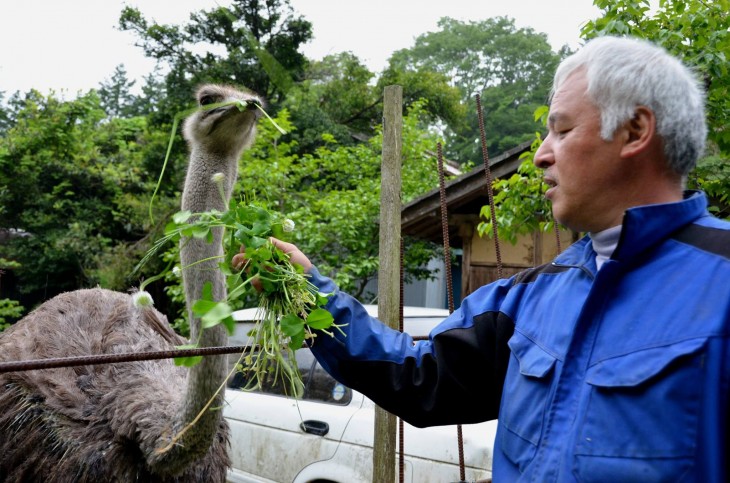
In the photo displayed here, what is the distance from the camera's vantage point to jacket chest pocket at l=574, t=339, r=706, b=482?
51.4 inches

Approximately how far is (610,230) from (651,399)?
1.36 ft

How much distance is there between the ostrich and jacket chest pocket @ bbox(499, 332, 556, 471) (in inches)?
56.5

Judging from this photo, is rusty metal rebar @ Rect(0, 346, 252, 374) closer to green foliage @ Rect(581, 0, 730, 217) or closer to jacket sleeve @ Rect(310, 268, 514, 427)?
jacket sleeve @ Rect(310, 268, 514, 427)

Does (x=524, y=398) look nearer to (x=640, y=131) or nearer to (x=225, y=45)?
(x=640, y=131)

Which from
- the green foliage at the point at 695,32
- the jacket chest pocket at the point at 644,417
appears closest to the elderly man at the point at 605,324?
the jacket chest pocket at the point at 644,417

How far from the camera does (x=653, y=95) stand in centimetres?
155

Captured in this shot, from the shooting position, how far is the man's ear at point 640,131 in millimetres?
1543

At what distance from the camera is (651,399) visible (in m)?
1.34

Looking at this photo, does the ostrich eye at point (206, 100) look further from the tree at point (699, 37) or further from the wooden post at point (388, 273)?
the tree at point (699, 37)

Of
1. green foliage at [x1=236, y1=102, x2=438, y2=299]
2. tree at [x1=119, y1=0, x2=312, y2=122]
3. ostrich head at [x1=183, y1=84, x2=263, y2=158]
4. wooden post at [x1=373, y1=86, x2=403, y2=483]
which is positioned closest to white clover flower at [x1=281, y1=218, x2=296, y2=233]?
wooden post at [x1=373, y1=86, x2=403, y2=483]

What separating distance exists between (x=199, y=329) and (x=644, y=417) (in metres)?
1.70

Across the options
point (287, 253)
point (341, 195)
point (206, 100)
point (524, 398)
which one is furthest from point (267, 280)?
point (341, 195)

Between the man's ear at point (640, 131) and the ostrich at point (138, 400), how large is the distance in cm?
172

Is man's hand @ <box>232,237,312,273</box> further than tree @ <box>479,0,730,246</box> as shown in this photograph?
No
